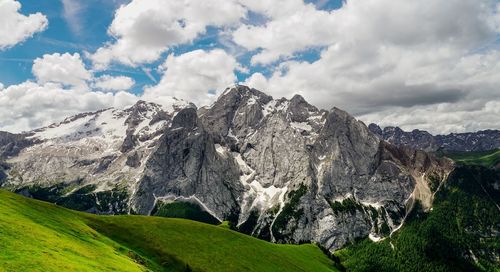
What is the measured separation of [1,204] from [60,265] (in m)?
39.2

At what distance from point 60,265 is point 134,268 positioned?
22162 mm

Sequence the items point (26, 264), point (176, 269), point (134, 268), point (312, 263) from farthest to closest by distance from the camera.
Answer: point (312, 263)
point (176, 269)
point (134, 268)
point (26, 264)

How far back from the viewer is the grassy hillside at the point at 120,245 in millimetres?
63562

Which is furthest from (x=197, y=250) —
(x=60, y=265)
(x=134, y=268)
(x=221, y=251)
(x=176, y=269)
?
(x=60, y=265)

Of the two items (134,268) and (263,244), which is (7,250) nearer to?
(134,268)

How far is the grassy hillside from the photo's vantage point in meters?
63.6

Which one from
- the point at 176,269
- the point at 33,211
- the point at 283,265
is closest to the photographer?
the point at 33,211

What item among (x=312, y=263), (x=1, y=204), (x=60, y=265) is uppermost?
(x=1, y=204)

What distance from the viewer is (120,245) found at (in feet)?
358

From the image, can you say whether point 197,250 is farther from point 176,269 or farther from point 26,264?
point 26,264

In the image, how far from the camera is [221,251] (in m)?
135

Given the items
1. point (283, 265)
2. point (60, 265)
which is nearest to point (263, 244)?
point (283, 265)

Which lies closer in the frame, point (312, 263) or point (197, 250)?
point (197, 250)

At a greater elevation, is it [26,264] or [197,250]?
[26,264]
